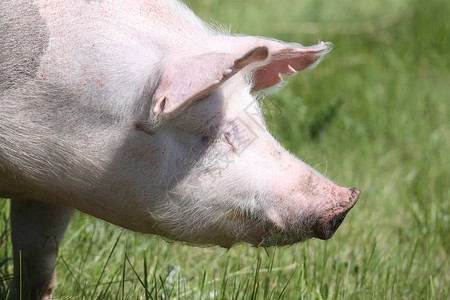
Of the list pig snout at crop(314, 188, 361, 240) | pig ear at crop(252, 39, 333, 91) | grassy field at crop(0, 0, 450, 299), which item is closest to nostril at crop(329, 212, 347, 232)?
pig snout at crop(314, 188, 361, 240)

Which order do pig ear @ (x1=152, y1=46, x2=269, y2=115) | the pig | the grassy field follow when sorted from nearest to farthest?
pig ear @ (x1=152, y1=46, x2=269, y2=115) < the pig < the grassy field

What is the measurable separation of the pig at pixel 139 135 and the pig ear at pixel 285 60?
13 millimetres

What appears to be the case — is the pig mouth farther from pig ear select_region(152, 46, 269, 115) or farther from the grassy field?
pig ear select_region(152, 46, 269, 115)

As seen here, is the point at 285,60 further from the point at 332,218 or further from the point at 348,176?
the point at 348,176

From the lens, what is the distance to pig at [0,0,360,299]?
238 cm

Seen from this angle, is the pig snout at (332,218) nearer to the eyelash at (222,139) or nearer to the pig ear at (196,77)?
the eyelash at (222,139)

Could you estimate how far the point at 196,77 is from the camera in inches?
86.0

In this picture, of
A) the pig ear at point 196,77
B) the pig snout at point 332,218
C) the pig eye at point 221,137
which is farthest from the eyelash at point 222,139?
the pig snout at point 332,218

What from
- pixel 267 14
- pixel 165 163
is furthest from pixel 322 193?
pixel 267 14

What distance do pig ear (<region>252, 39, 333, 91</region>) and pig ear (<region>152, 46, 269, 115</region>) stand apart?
0.24m

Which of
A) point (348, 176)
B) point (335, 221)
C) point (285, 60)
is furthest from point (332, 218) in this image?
point (348, 176)

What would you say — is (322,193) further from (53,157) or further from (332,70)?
(332,70)

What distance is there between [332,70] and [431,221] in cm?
210

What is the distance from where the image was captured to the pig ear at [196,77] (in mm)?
2160
